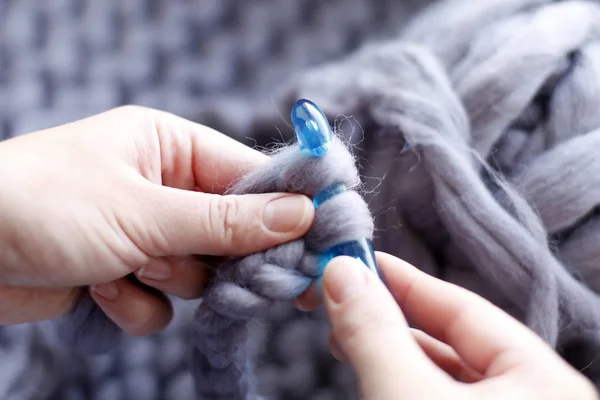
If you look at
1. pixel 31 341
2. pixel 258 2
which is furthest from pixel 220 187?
pixel 258 2

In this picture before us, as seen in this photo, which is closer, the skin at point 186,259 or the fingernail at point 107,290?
the skin at point 186,259

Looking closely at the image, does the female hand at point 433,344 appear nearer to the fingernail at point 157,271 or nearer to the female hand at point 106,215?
the female hand at point 106,215

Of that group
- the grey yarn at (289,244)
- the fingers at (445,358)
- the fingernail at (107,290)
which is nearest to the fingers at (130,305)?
the fingernail at (107,290)

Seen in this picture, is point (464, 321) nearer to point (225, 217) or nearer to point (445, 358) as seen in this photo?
point (445, 358)

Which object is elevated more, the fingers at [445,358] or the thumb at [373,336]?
the thumb at [373,336]

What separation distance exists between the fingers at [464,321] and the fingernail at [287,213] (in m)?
0.09

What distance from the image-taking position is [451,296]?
50 centimetres

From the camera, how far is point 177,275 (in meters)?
0.64

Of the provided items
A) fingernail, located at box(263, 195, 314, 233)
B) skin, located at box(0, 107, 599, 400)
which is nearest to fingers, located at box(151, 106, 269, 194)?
skin, located at box(0, 107, 599, 400)

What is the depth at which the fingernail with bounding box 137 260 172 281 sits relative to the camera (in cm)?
63

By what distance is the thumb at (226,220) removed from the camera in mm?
539

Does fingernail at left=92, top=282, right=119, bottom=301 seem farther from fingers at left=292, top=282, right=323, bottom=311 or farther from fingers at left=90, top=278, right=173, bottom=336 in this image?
fingers at left=292, top=282, right=323, bottom=311

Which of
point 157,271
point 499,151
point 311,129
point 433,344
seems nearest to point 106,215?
point 157,271

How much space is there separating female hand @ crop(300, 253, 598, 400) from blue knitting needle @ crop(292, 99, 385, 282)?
31 mm
